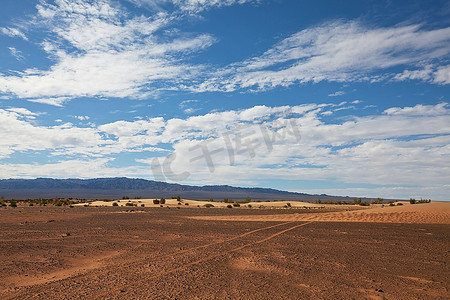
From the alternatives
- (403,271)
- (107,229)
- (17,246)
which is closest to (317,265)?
(403,271)

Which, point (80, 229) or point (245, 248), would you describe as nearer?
point (245, 248)

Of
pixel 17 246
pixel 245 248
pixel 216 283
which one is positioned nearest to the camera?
pixel 216 283

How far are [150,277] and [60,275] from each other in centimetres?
269

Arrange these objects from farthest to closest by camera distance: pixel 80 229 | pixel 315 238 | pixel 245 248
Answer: pixel 80 229
pixel 315 238
pixel 245 248

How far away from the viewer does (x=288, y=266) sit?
10.7 m

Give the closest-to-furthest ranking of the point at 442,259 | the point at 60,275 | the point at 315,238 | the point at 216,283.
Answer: the point at 216,283
the point at 60,275
the point at 442,259
the point at 315,238

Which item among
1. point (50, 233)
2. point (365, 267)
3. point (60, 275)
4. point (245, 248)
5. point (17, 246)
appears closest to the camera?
point (60, 275)

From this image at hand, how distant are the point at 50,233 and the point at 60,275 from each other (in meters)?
10.0

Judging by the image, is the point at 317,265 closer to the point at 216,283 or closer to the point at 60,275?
the point at 216,283

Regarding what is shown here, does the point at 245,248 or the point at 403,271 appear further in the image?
the point at 245,248

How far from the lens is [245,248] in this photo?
13.6 m

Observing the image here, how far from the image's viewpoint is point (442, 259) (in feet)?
39.5

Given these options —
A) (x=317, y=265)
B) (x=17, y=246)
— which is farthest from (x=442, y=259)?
(x=17, y=246)

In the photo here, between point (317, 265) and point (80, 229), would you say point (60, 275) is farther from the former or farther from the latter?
point (80, 229)
